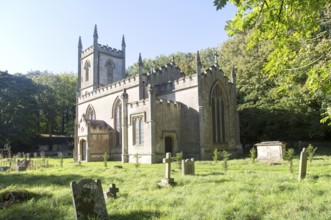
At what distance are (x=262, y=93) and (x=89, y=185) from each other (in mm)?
28262

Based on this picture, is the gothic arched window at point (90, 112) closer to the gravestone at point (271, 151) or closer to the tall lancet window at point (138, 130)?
the tall lancet window at point (138, 130)

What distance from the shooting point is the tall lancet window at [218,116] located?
2775 centimetres

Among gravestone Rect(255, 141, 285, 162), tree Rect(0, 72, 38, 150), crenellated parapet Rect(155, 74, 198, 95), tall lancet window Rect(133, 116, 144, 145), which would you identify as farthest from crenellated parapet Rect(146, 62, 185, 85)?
tree Rect(0, 72, 38, 150)

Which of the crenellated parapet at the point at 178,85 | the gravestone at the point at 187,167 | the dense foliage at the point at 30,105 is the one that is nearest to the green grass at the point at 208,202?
the gravestone at the point at 187,167

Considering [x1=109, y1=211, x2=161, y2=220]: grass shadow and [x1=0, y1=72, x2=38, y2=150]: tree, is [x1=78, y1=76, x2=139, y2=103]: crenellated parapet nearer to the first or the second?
[x1=0, y1=72, x2=38, y2=150]: tree

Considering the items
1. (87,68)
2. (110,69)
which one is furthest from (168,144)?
(87,68)

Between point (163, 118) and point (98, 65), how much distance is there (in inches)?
656

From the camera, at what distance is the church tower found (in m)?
38.7

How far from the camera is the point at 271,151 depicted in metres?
20.8

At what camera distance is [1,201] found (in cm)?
887

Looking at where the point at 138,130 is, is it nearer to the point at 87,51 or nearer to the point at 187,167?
the point at 187,167

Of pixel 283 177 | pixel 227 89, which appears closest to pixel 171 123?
pixel 227 89

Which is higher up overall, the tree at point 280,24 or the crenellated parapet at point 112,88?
the crenellated parapet at point 112,88

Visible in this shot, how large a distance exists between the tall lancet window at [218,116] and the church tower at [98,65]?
54.3 feet
